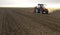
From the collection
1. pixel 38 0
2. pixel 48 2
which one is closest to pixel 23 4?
pixel 38 0

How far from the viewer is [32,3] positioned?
1.91 meters

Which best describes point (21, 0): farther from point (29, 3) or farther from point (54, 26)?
point (54, 26)

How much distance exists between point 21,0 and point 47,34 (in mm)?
1327

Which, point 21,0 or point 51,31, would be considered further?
point 21,0

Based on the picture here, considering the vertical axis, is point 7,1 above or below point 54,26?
above

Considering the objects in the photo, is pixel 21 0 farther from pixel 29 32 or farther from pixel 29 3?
pixel 29 32

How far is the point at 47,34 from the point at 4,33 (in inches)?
8.4

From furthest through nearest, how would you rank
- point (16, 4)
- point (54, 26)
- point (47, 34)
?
point (16, 4) → point (54, 26) → point (47, 34)

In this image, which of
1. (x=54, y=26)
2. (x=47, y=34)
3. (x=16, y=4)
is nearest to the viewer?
(x=47, y=34)

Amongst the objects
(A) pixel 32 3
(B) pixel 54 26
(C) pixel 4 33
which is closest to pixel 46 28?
(B) pixel 54 26

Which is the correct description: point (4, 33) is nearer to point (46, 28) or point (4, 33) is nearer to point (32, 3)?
point (46, 28)

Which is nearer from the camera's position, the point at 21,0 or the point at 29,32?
the point at 29,32

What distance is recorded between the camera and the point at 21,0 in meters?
1.90

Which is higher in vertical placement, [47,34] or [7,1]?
[7,1]
